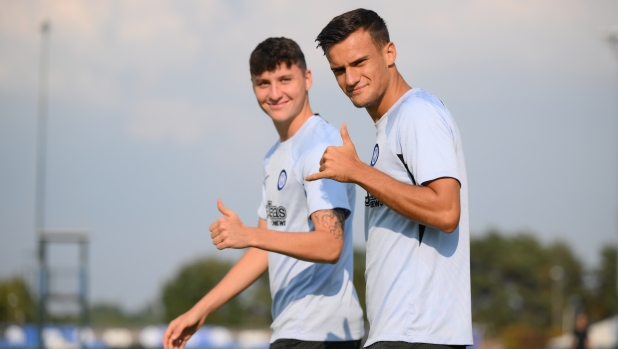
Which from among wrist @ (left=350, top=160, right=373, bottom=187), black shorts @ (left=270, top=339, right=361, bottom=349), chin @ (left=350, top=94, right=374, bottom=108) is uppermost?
chin @ (left=350, top=94, right=374, bottom=108)

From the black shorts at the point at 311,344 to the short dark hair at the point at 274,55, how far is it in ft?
6.07


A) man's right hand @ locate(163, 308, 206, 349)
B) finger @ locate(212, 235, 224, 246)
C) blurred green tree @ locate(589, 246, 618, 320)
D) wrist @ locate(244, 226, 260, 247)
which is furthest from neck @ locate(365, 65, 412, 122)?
blurred green tree @ locate(589, 246, 618, 320)

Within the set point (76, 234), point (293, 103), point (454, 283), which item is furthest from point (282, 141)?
point (76, 234)

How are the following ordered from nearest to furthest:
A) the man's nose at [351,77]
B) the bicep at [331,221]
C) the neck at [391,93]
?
the man's nose at [351,77] → the neck at [391,93] → the bicep at [331,221]

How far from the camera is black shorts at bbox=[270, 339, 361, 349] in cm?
481

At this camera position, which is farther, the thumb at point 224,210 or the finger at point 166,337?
the finger at point 166,337

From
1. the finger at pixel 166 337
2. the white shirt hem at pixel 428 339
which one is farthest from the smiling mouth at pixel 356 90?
the finger at pixel 166 337

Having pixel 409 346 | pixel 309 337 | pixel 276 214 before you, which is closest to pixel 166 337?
pixel 309 337

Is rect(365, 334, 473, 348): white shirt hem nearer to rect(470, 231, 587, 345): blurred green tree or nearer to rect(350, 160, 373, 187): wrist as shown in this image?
rect(350, 160, 373, 187): wrist

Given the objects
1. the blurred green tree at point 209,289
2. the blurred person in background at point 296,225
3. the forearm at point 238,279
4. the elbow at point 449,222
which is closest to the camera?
the elbow at point 449,222

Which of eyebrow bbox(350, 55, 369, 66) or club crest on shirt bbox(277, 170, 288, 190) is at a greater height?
eyebrow bbox(350, 55, 369, 66)

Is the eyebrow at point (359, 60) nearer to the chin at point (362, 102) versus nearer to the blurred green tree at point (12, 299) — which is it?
the chin at point (362, 102)

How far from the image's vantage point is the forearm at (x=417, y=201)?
338cm

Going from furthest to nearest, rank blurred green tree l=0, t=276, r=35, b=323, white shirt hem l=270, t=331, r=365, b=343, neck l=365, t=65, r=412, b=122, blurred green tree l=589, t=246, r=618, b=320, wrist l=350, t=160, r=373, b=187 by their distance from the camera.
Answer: blurred green tree l=589, t=246, r=618, b=320, blurred green tree l=0, t=276, r=35, b=323, white shirt hem l=270, t=331, r=365, b=343, neck l=365, t=65, r=412, b=122, wrist l=350, t=160, r=373, b=187
